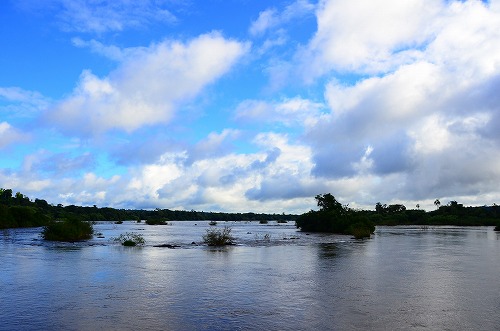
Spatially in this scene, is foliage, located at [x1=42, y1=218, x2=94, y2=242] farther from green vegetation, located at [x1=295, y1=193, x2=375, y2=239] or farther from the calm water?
green vegetation, located at [x1=295, y1=193, x2=375, y2=239]

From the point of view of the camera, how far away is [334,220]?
83062 millimetres

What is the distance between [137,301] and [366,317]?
886 cm

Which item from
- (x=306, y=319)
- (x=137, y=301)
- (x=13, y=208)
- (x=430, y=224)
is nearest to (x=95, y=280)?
(x=137, y=301)

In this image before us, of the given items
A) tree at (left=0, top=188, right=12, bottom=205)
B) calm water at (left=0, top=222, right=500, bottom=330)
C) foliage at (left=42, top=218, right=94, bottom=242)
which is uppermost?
tree at (left=0, top=188, right=12, bottom=205)

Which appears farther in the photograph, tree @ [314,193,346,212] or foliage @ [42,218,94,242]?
tree @ [314,193,346,212]

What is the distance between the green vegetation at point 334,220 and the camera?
76.5 metres

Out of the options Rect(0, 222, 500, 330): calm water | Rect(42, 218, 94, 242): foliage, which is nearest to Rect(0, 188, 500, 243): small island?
Rect(42, 218, 94, 242): foliage

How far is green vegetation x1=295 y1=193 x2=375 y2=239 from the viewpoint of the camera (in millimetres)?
76519

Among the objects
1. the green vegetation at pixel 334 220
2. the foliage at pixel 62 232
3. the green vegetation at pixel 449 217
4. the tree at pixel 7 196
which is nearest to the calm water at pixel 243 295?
the foliage at pixel 62 232

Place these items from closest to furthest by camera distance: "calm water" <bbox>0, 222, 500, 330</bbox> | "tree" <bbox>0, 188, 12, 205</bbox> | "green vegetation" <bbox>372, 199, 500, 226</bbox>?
"calm water" <bbox>0, 222, 500, 330</bbox>, "tree" <bbox>0, 188, 12, 205</bbox>, "green vegetation" <bbox>372, 199, 500, 226</bbox>

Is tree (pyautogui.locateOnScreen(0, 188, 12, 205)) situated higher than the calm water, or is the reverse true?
tree (pyautogui.locateOnScreen(0, 188, 12, 205))

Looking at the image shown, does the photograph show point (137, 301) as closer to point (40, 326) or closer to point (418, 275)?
point (40, 326)

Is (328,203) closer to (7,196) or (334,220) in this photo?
(334,220)

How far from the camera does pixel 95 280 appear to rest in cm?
2247
